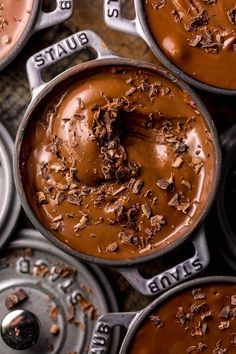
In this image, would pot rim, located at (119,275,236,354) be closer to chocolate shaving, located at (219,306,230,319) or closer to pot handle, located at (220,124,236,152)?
chocolate shaving, located at (219,306,230,319)

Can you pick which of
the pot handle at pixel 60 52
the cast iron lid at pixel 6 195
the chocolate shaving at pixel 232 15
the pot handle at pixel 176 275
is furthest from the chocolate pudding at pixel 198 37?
the cast iron lid at pixel 6 195

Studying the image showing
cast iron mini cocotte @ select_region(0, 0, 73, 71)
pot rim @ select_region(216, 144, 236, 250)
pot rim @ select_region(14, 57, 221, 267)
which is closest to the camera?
pot rim @ select_region(14, 57, 221, 267)

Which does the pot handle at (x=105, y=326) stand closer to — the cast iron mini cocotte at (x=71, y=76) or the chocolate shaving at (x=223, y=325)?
the cast iron mini cocotte at (x=71, y=76)

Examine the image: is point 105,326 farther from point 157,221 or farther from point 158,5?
point 158,5

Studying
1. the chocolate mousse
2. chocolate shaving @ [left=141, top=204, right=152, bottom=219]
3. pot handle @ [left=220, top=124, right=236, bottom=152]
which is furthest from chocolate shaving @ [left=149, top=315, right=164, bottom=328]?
pot handle @ [left=220, top=124, right=236, bottom=152]

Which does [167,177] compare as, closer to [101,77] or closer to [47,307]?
[101,77]

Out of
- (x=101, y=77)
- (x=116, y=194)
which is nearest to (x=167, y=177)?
(x=116, y=194)

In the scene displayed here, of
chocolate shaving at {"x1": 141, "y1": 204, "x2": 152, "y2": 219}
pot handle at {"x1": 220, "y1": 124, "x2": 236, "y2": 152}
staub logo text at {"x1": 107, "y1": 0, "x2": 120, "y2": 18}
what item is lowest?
pot handle at {"x1": 220, "y1": 124, "x2": 236, "y2": 152}
